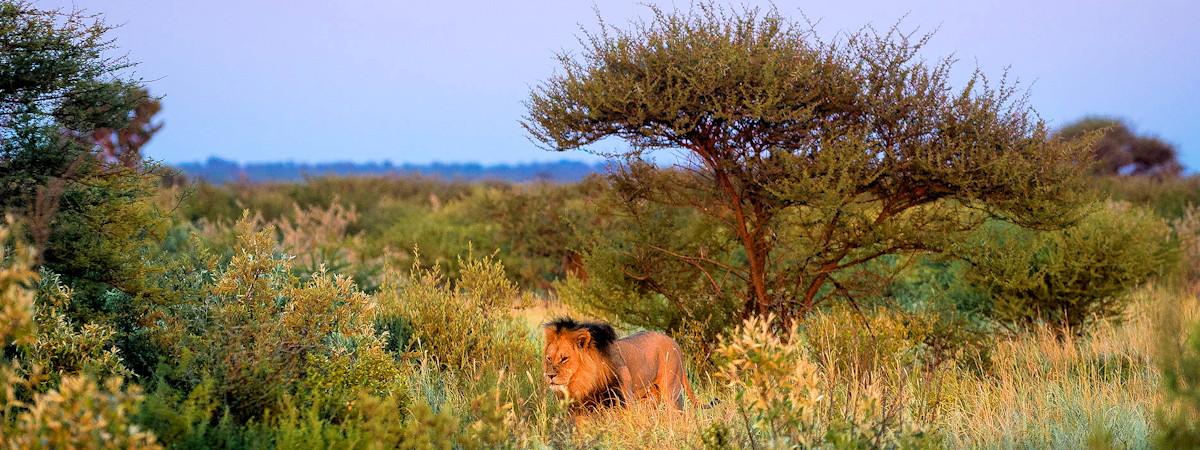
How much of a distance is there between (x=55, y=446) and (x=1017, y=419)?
4854 mm

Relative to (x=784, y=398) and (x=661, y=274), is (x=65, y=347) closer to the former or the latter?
(x=784, y=398)

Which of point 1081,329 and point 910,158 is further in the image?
point 1081,329

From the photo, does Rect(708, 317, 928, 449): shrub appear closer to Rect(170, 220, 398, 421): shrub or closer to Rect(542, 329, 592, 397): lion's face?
Rect(542, 329, 592, 397): lion's face

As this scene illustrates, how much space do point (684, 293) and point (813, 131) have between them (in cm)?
197

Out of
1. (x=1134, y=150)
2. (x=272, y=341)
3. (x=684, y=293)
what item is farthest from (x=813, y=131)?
(x=1134, y=150)

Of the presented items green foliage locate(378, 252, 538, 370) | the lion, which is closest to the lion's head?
the lion

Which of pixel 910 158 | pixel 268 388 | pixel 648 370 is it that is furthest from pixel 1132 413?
pixel 268 388

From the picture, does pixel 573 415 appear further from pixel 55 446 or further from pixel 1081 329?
pixel 1081 329

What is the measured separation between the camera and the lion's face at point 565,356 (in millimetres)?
6000

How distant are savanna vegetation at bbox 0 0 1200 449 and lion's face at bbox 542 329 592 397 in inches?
7.6

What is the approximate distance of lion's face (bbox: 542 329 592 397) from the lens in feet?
19.7

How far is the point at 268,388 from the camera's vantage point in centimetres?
507

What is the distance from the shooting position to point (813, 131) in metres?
8.05

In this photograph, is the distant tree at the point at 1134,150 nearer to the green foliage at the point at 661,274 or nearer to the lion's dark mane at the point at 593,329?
the green foliage at the point at 661,274
